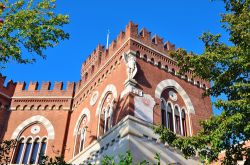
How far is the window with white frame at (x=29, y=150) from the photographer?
60.3ft

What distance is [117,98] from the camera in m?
15.8

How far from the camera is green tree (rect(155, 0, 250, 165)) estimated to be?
9203 mm

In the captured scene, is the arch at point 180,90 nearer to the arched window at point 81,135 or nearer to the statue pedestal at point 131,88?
the statue pedestal at point 131,88

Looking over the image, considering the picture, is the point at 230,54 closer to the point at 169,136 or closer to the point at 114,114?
Result: the point at 169,136

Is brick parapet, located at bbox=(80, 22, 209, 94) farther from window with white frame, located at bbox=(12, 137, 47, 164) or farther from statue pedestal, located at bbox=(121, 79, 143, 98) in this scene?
window with white frame, located at bbox=(12, 137, 47, 164)

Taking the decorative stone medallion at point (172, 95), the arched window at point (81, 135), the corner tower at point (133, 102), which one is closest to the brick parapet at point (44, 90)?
the corner tower at point (133, 102)

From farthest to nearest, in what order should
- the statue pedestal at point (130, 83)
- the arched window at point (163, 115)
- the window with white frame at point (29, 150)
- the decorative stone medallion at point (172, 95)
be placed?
1. the window with white frame at point (29, 150)
2. the decorative stone medallion at point (172, 95)
3. the arched window at point (163, 115)
4. the statue pedestal at point (130, 83)

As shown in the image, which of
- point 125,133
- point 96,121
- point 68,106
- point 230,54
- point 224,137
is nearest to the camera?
point 224,137

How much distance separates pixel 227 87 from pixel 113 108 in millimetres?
6896

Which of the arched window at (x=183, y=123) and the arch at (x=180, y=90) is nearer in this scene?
the arched window at (x=183, y=123)

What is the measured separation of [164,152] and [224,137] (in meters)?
5.28

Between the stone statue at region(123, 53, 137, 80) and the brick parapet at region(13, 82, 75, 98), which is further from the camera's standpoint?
the brick parapet at region(13, 82, 75, 98)

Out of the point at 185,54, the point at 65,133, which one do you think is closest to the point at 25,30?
the point at 185,54

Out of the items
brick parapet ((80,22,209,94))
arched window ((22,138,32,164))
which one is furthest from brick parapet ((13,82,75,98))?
arched window ((22,138,32,164))
